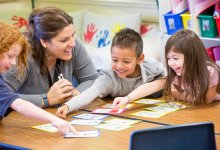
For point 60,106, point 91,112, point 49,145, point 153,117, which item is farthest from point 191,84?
point 49,145

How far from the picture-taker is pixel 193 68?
232 centimetres

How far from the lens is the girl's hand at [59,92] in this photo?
242 cm

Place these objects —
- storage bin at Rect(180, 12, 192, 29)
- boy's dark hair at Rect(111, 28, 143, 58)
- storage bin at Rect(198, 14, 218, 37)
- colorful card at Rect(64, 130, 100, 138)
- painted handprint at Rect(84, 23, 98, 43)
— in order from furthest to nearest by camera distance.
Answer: painted handprint at Rect(84, 23, 98, 43), storage bin at Rect(180, 12, 192, 29), storage bin at Rect(198, 14, 218, 37), boy's dark hair at Rect(111, 28, 143, 58), colorful card at Rect(64, 130, 100, 138)

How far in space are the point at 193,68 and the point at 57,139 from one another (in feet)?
2.61

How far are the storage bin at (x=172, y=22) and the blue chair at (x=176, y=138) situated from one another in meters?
1.88

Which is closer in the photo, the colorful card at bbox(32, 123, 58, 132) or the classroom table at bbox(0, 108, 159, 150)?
the classroom table at bbox(0, 108, 159, 150)

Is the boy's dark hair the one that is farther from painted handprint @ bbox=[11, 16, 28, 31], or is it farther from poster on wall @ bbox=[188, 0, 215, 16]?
painted handprint @ bbox=[11, 16, 28, 31]

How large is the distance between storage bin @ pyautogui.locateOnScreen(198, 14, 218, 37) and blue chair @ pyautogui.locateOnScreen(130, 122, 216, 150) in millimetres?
1705

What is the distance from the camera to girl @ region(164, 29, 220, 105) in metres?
2.32

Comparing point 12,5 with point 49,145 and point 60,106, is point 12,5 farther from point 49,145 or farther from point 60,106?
point 49,145

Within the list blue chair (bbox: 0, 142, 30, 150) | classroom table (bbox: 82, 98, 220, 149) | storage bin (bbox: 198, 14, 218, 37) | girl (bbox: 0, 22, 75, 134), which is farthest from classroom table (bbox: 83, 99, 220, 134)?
storage bin (bbox: 198, 14, 218, 37)

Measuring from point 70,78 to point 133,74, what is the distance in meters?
0.39

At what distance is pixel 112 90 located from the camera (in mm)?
2510

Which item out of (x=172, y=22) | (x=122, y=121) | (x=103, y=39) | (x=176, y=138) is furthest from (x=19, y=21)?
(x=176, y=138)
